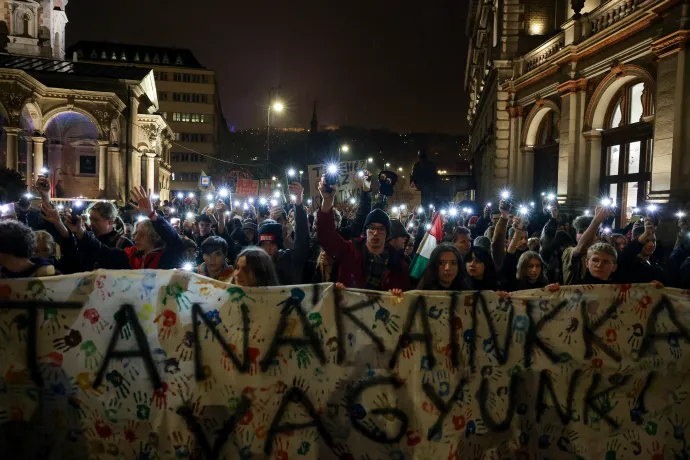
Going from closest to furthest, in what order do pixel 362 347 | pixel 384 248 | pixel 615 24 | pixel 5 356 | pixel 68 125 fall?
pixel 5 356
pixel 362 347
pixel 384 248
pixel 615 24
pixel 68 125

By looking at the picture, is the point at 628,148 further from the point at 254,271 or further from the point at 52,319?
the point at 52,319

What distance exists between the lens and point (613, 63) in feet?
50.1

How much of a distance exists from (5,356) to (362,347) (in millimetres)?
2407

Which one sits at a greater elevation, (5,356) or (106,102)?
(106,102)

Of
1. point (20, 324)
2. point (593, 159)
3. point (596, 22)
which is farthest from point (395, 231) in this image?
point (596, 22)

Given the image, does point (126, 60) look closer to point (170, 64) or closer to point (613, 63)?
point (170, 64)

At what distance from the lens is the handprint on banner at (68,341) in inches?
132

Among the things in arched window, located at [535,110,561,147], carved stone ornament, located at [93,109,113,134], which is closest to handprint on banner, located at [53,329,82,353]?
arched window, located at [535,110,561,147]

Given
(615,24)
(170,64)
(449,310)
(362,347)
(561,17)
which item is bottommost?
(362,347)

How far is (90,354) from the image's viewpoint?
11.0 ft

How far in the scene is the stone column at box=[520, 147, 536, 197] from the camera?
73.0 ft

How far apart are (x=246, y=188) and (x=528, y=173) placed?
12970mm

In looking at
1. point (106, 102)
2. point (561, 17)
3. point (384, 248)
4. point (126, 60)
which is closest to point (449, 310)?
point (384, 248)

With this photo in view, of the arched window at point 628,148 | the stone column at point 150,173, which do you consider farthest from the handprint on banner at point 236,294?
the stone column at point 150,173
